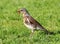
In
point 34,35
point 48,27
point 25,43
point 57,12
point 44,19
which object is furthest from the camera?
point 57,12

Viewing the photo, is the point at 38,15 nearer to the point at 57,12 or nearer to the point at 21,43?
the point at 57,12

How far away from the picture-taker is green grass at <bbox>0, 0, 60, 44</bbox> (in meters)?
9.99

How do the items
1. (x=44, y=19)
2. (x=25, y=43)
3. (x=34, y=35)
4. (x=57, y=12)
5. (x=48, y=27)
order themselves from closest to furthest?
(x=25, y=43)
(x=34, y=35)
(x=48, y=27)
(x=44, y=19)
(x=57, y=12)

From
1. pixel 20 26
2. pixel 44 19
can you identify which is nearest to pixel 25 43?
pixel 20 26

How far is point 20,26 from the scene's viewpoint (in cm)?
1146

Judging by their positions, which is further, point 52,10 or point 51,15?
point 52,10

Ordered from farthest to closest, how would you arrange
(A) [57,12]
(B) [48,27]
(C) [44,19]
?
(A) [57,12] < (C) [44,19] < (B) [48,27]

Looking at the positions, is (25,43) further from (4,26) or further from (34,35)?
(4,26)

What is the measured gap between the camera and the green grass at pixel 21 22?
9992 millimetres

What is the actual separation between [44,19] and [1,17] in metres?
1.62

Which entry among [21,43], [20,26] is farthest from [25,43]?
[20,26]

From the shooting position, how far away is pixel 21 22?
12.2 metres

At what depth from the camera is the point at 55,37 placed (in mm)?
10172

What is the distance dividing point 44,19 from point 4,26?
1729 mm
